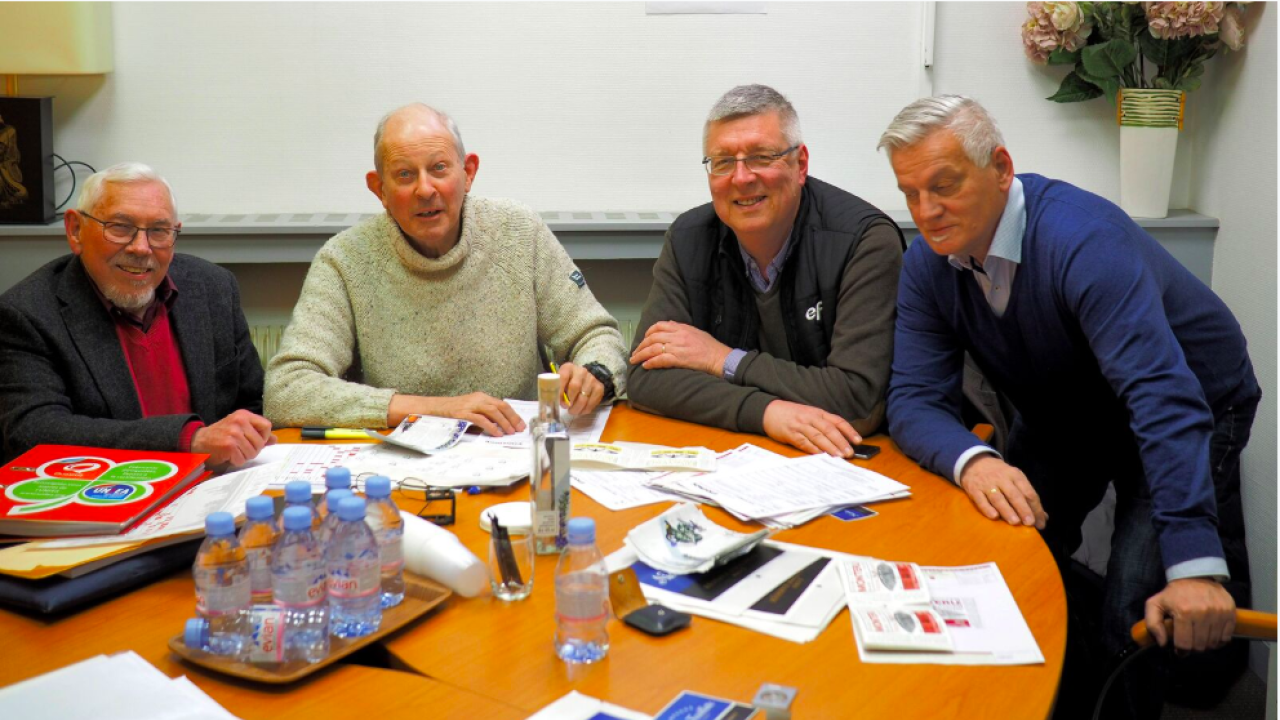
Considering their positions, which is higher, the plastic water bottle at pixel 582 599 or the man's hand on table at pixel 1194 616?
the plastic water bottle at pixel 582 599

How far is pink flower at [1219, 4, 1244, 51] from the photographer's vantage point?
122 inches

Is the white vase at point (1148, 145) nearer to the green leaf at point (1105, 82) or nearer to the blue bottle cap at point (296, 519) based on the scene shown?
the green leaf at point (1105, 82)

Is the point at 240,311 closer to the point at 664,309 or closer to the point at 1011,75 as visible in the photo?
the point at 664,309

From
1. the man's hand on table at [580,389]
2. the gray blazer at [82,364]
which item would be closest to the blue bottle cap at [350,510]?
the gray blazer at [82,364]

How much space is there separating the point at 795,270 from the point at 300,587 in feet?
4.92

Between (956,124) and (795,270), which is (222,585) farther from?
(795,270)

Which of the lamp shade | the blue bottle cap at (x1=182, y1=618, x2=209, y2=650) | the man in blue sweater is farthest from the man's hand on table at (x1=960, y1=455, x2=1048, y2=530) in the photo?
the lamp shade

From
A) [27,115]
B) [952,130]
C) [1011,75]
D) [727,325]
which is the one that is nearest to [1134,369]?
[952,130]

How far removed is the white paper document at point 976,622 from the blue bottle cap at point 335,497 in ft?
2.17

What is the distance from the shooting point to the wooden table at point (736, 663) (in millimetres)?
1236

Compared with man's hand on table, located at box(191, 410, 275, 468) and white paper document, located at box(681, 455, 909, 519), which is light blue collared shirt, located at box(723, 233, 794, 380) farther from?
man's hand on table, located at box(191, 410, 275, 468)

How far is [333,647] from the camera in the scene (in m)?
1.32

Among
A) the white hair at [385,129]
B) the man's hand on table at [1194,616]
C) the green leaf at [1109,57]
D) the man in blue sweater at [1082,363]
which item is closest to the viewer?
the man's hand on table at [1194,616]

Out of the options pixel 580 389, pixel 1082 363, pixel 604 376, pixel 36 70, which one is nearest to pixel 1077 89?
pixel 1082 363
